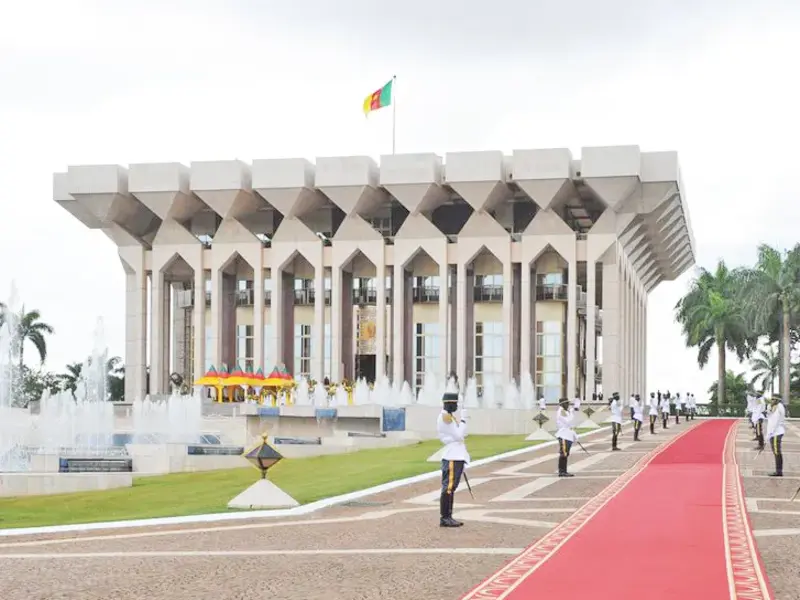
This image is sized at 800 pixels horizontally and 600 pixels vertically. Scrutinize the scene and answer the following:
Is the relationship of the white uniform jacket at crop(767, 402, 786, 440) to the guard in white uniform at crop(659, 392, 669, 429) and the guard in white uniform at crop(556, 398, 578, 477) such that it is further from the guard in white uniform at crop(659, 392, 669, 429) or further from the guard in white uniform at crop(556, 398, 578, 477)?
the guard in white uniform at crop(659, 392, 669, 429)

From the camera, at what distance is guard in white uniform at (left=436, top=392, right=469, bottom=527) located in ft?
50.2

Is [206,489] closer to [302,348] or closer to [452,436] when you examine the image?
[452,436]

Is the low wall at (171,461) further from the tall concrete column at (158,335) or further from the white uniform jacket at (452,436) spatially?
the tall concrete column at (158,335)

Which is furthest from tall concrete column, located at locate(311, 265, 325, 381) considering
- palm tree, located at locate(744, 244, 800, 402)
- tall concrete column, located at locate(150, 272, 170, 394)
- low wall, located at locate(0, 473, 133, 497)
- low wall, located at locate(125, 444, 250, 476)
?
low wall, located at locate(0, 473, 133, 497)

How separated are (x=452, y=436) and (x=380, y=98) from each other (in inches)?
2242

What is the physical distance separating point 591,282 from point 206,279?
2367cm

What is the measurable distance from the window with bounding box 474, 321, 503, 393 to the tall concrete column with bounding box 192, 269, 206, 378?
53.7 feet

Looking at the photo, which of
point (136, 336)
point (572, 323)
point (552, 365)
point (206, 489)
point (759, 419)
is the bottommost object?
point (206, 489)

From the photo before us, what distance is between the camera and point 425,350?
252 ft

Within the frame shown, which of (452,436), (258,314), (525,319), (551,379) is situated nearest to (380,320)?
(258,314)

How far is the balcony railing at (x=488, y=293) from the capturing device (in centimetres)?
7584

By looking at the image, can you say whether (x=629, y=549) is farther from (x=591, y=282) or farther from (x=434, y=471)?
(x=591, y=282)

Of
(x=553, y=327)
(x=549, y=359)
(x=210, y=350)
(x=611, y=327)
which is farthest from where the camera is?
(x=210, y=350)

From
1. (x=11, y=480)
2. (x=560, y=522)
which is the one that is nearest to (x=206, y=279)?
(x=11, y=480)
